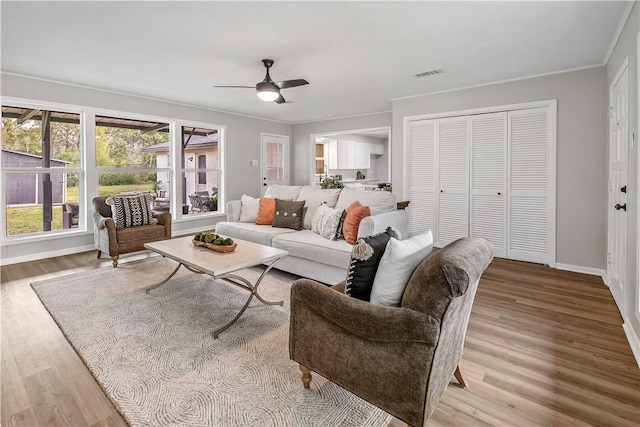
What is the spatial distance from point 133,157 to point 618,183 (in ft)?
21.4

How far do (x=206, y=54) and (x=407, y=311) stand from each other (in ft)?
11.3

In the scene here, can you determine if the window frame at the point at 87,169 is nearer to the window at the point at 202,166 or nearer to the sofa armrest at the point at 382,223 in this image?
the window at the point at 202,166

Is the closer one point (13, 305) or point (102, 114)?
point (13, 305)

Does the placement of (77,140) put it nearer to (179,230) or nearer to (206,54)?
(179,230)

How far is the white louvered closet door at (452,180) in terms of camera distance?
16.4ft

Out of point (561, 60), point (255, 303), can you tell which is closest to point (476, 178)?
point (561, 60)

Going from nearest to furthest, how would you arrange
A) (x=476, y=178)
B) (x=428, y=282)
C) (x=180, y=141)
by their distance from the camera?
(x=428, y=282) < (x=476, y=178) < (x=180, y=141)

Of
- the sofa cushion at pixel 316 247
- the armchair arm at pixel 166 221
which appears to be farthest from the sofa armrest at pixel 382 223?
the armchair arm at pixel 166 221

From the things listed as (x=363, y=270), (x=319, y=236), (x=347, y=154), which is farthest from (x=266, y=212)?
(x=347, y=154)

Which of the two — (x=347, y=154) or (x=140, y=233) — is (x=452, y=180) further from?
(x=347, y=154)

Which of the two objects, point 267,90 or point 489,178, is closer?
point 267,90

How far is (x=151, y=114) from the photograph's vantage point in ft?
18.8

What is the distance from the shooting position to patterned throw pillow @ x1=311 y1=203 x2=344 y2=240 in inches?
141

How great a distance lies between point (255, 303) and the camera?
306cm
